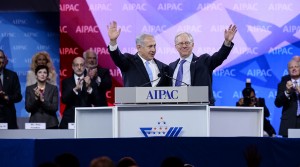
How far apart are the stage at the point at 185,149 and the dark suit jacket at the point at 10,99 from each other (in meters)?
3.32

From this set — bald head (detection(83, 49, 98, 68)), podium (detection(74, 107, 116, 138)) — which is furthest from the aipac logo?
bald head (detection(83, 49, 98, 68))

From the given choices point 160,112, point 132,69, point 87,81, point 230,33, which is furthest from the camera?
point 87,81

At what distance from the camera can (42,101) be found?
47.3 ft

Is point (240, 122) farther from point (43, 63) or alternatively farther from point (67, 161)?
point (43, 63)

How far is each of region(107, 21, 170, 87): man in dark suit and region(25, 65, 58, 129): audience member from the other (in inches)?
55.1

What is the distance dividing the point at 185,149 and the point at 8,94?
4.46m

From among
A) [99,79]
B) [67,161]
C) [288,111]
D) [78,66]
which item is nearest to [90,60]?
[78,66]

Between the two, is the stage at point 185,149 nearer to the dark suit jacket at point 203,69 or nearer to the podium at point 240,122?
the podium at point 240,122

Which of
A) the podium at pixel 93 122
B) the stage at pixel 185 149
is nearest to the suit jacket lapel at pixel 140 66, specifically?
the podium at pixel 93 122

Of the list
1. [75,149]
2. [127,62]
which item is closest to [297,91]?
[127,62]

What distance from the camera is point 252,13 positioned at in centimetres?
1755

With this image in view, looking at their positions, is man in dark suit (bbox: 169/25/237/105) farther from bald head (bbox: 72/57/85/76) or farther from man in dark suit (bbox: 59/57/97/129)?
bald head (bbox: 72/57/85/76)

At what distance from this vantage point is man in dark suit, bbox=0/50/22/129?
14884 mm

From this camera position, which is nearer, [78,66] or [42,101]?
[42,101]
